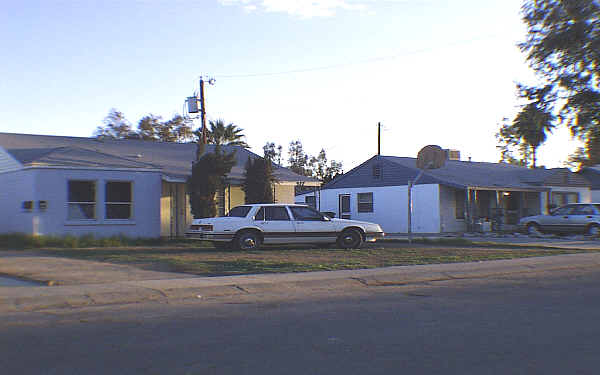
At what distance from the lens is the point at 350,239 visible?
730 inches

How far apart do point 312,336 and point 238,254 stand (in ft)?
31.4

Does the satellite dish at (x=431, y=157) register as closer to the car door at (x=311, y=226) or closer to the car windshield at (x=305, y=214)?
the car door at (x=311, y=226)

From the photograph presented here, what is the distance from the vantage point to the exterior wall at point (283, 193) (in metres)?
24.6

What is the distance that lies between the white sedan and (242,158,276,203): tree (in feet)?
11.5

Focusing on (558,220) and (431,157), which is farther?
(558,220)

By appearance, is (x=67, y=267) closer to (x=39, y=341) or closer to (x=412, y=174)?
(x=39, y=341)

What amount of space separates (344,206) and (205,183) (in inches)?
590

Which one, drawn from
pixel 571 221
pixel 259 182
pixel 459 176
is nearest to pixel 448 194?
pixel 459 176

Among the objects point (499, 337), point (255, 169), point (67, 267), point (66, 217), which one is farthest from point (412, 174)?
point (499, 337)

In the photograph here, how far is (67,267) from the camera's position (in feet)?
42.2

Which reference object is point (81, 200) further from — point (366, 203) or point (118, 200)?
point (366, 203)

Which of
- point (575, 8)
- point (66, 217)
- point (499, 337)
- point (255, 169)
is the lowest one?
point (499, 337)

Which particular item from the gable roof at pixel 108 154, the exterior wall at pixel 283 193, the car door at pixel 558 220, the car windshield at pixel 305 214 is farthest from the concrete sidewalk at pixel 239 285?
the car door at pixel 558 220

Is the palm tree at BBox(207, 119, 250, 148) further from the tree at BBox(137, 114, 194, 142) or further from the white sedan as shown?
the white sedan
